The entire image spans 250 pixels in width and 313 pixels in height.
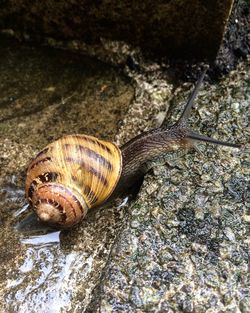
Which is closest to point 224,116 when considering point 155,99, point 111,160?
point 155,99

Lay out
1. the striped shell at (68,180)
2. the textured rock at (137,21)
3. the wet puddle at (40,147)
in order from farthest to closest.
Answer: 1. the textured rock at (137,21)
2. the striped shell at (68,180)
3. the wet puddle at (40,147)

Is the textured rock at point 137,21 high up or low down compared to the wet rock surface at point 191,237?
up

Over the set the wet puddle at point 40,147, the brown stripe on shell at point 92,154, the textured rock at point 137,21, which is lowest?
the wet puddle at point 40,147

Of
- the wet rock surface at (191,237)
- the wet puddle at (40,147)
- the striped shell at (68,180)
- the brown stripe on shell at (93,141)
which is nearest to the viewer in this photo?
the wet rock surface at (191,237)

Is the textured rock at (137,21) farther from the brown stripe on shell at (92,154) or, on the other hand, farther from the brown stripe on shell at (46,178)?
the brown stripe on shell at (46,178)

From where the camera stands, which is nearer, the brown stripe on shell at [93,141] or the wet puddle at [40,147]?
the wet puddle at [40,147]

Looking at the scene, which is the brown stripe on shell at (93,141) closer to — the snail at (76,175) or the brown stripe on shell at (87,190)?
the snail at (76,175)

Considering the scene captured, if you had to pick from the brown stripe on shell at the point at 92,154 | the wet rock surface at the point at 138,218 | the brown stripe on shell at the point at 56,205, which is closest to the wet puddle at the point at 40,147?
the wet rock surface at the point at 138,218

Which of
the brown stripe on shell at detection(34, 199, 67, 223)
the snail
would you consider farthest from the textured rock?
the brown stripe on shell at detection(34, 199, 67, 223)
